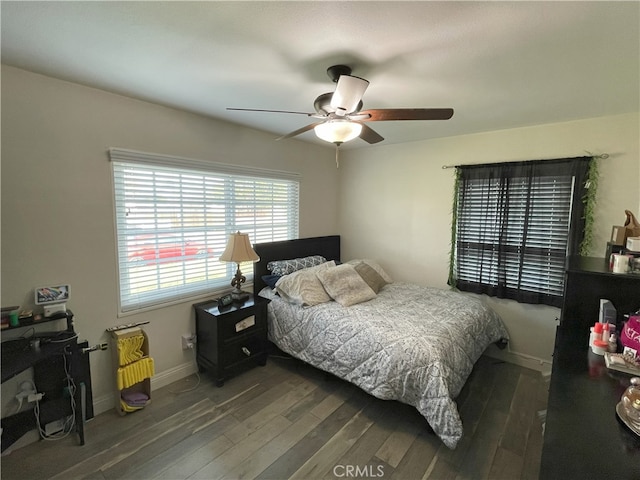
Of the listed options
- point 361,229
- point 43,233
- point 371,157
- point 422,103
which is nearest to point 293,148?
point 371,157

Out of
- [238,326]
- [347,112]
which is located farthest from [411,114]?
[238,326]

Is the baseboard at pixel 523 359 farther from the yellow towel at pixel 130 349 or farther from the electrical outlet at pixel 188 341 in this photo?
the yellow towel at pixel 130 349

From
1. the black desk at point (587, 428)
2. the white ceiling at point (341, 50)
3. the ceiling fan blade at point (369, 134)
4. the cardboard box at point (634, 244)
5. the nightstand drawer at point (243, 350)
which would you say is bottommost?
the nightstand drawer at point (243, 350)

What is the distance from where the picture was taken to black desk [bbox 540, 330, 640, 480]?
0.81m

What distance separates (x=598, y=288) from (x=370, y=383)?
152 centimetres

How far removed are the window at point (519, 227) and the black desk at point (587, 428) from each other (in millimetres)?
1692

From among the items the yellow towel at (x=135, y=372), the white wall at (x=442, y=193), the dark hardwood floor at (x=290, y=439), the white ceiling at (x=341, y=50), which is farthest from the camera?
the white wall at (x=442, y=193)

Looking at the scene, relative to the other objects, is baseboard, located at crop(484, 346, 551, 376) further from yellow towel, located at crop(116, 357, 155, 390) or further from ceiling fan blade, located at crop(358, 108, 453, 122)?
yellow towel, located at crop(116, 357, 155, 390)

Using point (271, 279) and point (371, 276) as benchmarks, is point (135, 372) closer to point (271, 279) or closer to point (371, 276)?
point (271, 279)

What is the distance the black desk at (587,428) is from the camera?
81cm

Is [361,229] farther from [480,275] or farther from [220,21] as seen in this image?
[220,21]

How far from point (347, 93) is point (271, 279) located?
6.97 ft

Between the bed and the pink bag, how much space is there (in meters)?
0.90

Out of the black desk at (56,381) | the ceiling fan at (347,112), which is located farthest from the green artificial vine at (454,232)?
the black desk at (56,381)
